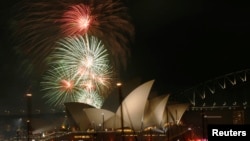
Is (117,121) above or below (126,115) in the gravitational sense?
below

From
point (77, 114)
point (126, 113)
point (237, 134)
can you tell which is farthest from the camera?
point (77, 114)

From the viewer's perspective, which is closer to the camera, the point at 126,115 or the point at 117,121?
the point at 126,115

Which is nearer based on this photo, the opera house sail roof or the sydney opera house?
the opera house sail roof

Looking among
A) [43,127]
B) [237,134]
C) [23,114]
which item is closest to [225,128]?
[237,134]

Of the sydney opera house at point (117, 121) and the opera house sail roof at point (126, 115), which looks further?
the sydney opera house at point (117, 121)

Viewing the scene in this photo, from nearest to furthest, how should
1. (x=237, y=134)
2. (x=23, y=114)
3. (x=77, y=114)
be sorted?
(x=237, y=134)
(x=77, y=114)
(x=23, y=114)

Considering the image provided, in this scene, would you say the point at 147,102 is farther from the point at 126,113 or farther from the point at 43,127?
the point at 43,127

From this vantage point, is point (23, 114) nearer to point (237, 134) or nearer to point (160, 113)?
point (160, 113)

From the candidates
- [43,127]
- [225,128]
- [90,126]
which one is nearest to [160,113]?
[90,126]

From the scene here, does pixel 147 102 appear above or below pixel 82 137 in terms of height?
above

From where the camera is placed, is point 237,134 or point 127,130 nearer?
point 237,134
